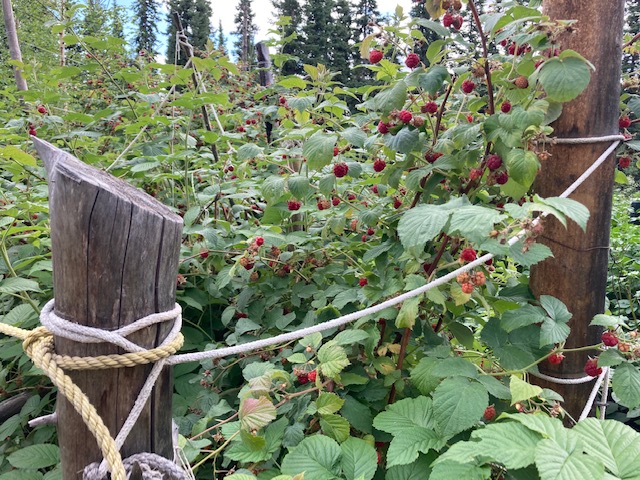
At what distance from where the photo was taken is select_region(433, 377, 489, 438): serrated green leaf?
1082 mm

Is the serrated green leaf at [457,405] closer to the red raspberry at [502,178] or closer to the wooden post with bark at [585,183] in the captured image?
the wooden post with bark at [585,183]

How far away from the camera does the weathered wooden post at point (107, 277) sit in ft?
2.61

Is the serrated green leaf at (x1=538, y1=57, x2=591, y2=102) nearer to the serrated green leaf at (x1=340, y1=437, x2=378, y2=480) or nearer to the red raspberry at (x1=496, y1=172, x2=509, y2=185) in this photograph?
the red raspberry at (x1=496, y1=172, x2=509, y2=185)

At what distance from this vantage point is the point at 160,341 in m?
0.92

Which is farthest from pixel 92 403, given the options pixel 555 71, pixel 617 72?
pixel 617 72

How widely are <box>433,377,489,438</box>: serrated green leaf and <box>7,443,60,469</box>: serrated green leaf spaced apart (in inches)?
48.1

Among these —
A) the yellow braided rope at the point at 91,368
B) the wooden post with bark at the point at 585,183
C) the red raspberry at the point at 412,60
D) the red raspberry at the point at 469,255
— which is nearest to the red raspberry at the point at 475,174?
the wooden post with bark at the point at 585,183

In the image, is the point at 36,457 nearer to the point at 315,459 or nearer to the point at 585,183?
the point at 315,459

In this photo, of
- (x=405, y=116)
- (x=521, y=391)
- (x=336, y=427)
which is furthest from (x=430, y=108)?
(x=336, y=427)

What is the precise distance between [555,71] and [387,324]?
0.91 metres

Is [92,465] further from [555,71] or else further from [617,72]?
[617,72]

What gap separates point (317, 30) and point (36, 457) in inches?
1190

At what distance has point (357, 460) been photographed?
114 cm

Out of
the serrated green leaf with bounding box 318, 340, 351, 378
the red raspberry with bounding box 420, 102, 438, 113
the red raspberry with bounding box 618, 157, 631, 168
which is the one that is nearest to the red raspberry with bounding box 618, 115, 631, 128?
the red raspberry with bounding box 618, 157, 631, 168
